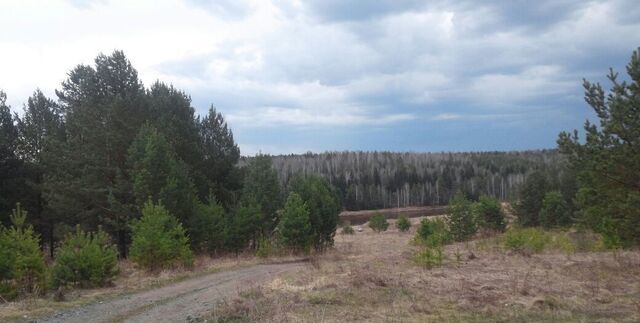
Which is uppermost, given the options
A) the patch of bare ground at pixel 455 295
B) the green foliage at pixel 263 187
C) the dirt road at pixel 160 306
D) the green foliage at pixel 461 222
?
the green foliage at pixel 263 187

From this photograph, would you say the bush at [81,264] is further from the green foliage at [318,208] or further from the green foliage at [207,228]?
the green foliage at [318,208]

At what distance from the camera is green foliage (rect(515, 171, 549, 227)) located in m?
47.6

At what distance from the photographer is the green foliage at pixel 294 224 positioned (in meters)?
27.7

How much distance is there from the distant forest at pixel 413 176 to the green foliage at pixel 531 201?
6665 cm

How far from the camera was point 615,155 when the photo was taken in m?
13.4

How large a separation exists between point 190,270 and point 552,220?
98.0ft

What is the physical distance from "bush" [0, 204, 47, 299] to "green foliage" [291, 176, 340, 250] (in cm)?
1609

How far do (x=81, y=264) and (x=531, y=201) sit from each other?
40.9 meters

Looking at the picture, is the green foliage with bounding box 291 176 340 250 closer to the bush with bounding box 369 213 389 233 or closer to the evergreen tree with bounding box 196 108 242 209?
the evergreen tree with bounding box 196 108 242 209

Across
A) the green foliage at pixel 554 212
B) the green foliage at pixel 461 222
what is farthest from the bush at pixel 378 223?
the green foliage at pixel 461 222

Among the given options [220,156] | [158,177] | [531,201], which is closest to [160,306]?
[158,177]

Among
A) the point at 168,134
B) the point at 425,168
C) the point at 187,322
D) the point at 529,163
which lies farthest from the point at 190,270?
the point at 529,163

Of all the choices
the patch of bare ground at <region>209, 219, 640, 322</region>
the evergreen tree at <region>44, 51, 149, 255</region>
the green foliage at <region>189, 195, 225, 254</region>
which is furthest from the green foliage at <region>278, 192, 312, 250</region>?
the patch of bare ground at <region>209, 219, 640, 322</region>

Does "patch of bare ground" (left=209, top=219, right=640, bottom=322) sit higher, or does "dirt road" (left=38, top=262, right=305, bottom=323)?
"patch of bare ground" (left=209, top=219, right=640, bottom=322)
